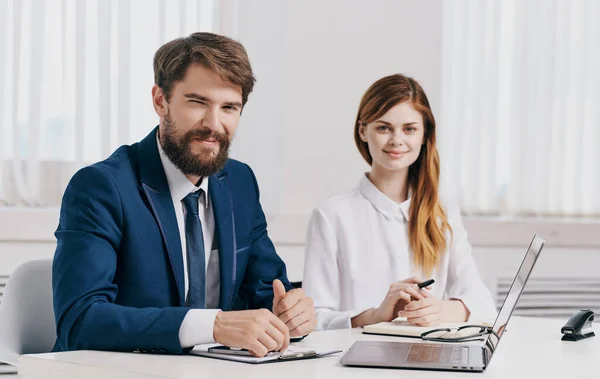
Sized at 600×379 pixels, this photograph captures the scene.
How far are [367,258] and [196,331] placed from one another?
115cm

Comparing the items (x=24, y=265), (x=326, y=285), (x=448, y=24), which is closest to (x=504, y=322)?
(x=326, y=285)

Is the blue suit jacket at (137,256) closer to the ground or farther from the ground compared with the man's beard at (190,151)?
closer to the ground

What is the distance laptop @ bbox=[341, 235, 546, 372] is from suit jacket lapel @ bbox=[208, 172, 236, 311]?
0.43 metres

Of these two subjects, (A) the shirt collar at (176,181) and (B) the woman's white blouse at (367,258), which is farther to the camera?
(B) the woman's white blouse at (367,258)

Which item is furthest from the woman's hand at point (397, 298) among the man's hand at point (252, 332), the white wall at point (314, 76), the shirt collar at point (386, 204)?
the white wall at point (314, 76)

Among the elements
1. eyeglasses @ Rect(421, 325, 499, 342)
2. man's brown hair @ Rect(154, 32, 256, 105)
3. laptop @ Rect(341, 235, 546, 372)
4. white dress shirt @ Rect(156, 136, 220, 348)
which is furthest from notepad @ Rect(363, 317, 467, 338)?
man's brown hair @ Rect(154, 32, 256, 105)

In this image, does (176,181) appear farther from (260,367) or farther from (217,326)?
(260,367)

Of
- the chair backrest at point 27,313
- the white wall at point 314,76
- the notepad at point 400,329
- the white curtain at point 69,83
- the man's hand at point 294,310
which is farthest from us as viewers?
the white wall at point 314,76

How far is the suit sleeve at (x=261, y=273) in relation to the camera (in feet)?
7.05

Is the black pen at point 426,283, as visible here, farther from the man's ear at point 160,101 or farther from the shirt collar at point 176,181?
the man's ear at point 160,101

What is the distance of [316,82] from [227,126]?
1687mm

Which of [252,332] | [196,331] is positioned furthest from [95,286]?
[252,332]

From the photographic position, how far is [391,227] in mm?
2648

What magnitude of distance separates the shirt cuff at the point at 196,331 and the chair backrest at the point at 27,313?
69 cm
